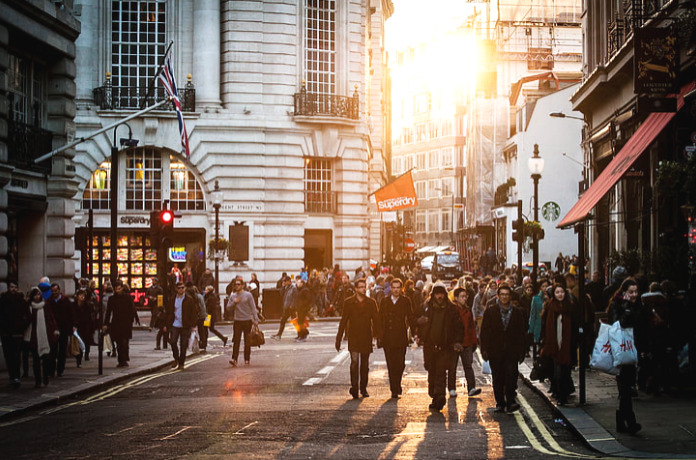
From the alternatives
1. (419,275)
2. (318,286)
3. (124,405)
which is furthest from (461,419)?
(419,275)

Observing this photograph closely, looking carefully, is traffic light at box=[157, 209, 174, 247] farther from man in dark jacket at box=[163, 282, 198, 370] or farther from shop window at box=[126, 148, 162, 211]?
shop window at box=[126, 148, 162, 211]

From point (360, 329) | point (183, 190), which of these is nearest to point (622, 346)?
point (360, 329)

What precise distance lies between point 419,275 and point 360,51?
11.9m

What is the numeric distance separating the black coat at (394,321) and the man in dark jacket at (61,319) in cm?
702

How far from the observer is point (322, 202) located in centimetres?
4694

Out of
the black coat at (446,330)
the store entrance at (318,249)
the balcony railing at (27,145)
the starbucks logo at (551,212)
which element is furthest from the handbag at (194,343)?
the starbucks logo at (551,212)

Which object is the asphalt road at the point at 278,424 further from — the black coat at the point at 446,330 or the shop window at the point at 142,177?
the shop window at the point at 142,177

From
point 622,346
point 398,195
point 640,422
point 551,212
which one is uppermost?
point 398,195

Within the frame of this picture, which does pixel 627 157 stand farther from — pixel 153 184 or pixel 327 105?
pixel 153 184

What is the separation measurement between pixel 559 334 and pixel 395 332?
9.12 feet

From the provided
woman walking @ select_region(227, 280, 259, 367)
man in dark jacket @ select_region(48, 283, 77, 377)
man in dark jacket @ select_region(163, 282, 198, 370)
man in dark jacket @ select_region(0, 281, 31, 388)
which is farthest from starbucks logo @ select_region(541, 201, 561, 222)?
man in dark jacket @ select_region(0, 281, 31, 388)

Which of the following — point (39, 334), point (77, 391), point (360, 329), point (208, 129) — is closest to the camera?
point (360, 329)

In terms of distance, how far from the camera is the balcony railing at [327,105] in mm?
45688

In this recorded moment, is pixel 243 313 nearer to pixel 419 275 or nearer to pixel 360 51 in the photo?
pixel 360 51
